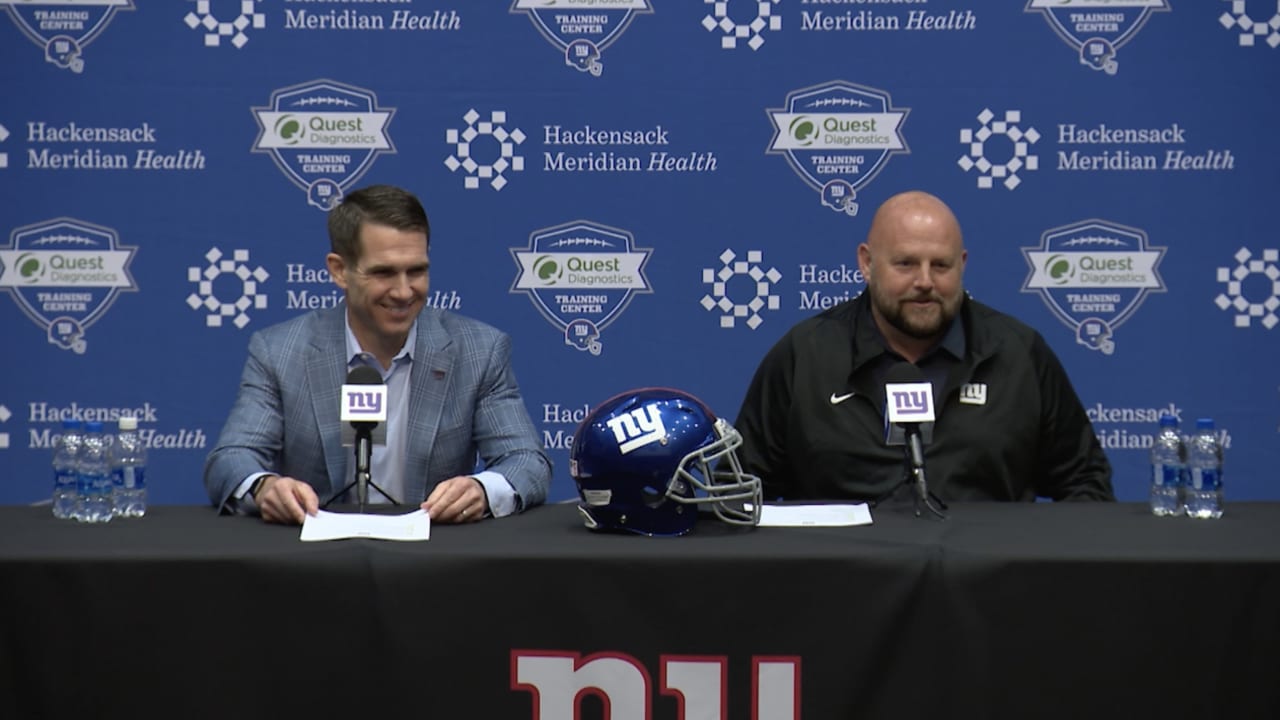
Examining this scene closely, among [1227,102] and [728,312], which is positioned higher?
[1227,102]

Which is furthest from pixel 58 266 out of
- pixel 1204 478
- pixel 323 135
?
pixel 1204 478

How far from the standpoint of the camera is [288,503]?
2633 mm

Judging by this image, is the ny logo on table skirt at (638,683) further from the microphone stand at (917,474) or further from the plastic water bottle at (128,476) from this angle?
the plastic water bottle at (128,476)

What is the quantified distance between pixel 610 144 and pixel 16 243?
2.27 metres

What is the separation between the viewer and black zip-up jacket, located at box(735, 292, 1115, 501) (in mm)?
3436

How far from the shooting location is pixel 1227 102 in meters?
4.48

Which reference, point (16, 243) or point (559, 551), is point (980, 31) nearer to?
point (559, 551)

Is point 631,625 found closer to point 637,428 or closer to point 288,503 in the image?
point 637,428

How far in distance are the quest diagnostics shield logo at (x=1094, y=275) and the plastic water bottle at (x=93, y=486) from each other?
3.21m

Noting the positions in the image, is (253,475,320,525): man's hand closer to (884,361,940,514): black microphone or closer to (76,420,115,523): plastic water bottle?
(76,420,115,523): plastic water bottle

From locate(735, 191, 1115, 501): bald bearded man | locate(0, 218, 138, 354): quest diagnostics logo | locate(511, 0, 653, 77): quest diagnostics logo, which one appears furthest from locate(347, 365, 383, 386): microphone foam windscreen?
locate(0, 218, 138, 354): quest diagnostics logo

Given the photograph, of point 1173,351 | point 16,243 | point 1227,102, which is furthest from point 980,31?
point 16,243

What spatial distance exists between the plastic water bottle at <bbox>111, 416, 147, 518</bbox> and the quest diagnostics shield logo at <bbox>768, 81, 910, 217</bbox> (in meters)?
2.57

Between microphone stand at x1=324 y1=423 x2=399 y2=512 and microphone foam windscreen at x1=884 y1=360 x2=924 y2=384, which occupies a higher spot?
microphone foam windscreen at x1=884 y1=360 x2=924 y2=384
